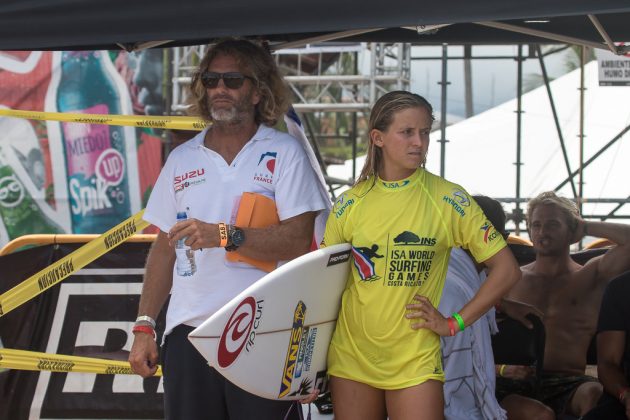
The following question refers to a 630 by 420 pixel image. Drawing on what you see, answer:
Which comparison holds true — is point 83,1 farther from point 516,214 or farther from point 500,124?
point 500,124

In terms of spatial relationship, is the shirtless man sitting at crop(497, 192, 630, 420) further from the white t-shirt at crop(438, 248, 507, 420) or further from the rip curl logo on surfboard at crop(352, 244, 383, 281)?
the rip curl logo on surfboard at crop(352, 244, 383, 281)

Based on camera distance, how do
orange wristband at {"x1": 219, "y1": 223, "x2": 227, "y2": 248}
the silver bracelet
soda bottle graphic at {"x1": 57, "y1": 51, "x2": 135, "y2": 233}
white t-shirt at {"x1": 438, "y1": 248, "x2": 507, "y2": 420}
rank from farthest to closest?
1. soda bottle graphic at {"x1": 57, "y1": 51, "x2": 135, "y2": 233}
2. white t-shirt at {"x1": 438, "y1": 248, "x2": 507, "y2": 420}
3. the silver bracelet
4. orange wristband at {"x1": 219, "y1": 223, "x2": 227, "y2": 248}

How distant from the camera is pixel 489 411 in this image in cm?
377

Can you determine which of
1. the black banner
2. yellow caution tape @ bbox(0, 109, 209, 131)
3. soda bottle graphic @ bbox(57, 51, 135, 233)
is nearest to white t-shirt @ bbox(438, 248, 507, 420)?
yellow caution tape @ bbox(0, 109, 209, 131)

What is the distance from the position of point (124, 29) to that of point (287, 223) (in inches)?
32.7

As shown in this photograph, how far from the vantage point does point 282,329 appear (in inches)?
121

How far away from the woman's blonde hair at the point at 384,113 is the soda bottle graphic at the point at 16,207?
286 inches

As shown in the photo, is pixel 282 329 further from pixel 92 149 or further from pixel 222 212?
pixel 92 149

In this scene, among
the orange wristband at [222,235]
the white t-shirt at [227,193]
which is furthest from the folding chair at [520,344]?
the orange wristband at [222,235]

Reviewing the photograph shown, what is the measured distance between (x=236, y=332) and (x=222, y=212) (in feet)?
1.67

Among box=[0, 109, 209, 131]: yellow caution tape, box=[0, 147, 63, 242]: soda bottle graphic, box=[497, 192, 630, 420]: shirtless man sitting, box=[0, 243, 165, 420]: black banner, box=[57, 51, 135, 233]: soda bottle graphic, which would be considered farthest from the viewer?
box=[57, 51, 135, 233]: soda bottle graphic

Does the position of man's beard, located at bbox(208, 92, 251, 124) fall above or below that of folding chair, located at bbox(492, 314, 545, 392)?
above

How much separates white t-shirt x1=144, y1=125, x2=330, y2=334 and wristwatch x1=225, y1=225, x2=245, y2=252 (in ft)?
0.45

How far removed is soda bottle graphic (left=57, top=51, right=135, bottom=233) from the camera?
10078mm
